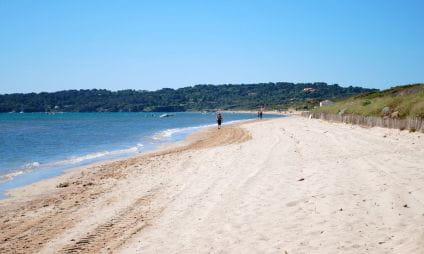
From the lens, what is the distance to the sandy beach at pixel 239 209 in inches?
263

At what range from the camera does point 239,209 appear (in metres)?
8.74

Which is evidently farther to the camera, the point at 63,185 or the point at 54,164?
the point at 54,164

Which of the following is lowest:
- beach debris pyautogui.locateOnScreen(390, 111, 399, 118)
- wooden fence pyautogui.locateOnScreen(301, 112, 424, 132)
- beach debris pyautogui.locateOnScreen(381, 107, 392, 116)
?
wooden fence pyautogui.locateOnScreen(301, 112, 424, 132)

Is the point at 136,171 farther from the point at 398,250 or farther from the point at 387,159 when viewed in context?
the point at 398,250

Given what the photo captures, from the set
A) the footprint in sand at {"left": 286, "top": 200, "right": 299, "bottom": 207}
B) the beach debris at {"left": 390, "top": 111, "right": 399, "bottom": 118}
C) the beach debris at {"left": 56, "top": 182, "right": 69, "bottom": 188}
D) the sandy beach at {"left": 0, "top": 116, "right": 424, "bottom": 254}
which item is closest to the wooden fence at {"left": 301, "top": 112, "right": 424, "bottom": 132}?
the beach debris at {"left": 390, "top": 111, "right": 399, "bottom": 118}

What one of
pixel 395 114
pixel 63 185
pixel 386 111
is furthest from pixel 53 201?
pixel 386 111

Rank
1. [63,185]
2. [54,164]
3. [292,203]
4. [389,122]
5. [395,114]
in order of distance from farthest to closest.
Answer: [395,114] < [389,122] < [54,164] < [63,185] < [292,203]

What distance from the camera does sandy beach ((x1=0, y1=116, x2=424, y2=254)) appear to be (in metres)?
6.67

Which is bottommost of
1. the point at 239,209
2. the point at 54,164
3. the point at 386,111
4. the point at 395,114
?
the point at 54,164

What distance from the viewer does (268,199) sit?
30.3 ft

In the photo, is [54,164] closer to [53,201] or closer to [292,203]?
[53,201]

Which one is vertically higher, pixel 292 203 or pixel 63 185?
pixel 292 203

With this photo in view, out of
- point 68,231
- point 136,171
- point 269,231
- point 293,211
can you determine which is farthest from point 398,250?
point 136,171

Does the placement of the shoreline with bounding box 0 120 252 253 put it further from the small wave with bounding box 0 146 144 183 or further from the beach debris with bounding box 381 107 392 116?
the beach debris with bounding box 381 107 392 116
